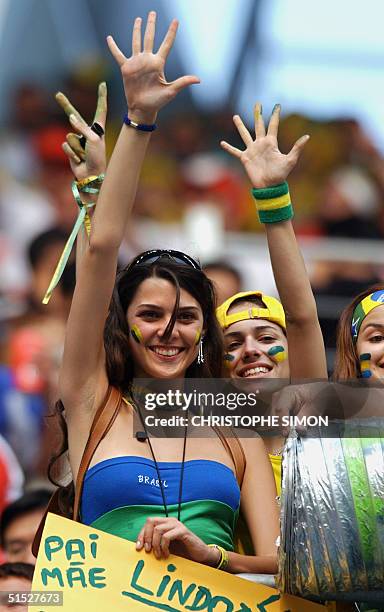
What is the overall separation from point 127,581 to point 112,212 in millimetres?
834

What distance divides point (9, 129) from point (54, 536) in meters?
7.22

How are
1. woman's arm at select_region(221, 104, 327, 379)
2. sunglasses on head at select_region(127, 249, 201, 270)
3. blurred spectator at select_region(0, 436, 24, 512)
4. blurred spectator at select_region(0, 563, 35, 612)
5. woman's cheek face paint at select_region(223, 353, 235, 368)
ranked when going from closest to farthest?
woman's arm at select_region(221, 104, 327, 379)
sunglasses on head at select_region(127, 249, 201, 270)
woman's cheek face paint at select_region(223, 353, 235, 368)
blurred spectator at select_region(0, 563, 35, 612)
blurred spectator at select_region(0, 436, 24, 512)

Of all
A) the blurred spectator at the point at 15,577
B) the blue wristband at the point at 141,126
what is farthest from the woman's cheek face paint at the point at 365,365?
the blurred spectator at the point at 15,577

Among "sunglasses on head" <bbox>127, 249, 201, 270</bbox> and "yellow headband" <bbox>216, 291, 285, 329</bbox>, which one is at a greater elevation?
"yellow headband" <bbox>216, 291, 285, 329</bbox>

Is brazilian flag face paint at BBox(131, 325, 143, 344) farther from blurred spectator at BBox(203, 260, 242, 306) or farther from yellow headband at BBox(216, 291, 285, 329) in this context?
blurred spectator at BBox(203, 260, 242, 306)

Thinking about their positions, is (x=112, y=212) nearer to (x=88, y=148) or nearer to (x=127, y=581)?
(x=88, y=148)

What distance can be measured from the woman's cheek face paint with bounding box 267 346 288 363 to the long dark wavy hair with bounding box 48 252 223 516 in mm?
330

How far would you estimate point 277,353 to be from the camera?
3.57 m

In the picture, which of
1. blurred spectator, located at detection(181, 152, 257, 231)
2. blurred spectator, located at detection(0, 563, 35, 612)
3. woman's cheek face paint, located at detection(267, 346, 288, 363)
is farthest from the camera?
blurred spectator, located at detection(181, 152, 257, 231)

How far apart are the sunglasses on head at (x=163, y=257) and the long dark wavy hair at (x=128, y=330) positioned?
0.01 metres

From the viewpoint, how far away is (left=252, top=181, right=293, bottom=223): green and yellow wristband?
3076mm

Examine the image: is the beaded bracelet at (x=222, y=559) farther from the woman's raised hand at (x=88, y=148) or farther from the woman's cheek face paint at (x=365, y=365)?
the woman's raised hand at (x=88, y=148)

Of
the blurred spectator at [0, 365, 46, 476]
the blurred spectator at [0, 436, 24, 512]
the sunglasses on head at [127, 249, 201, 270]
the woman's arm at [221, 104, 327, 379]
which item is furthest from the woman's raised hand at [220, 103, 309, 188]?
the blurred spectator at [0, 365, 46, 476]

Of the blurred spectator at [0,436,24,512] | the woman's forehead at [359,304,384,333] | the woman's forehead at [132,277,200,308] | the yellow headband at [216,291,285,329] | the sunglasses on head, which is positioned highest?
the blurred spectator at [0,436,24,512]
